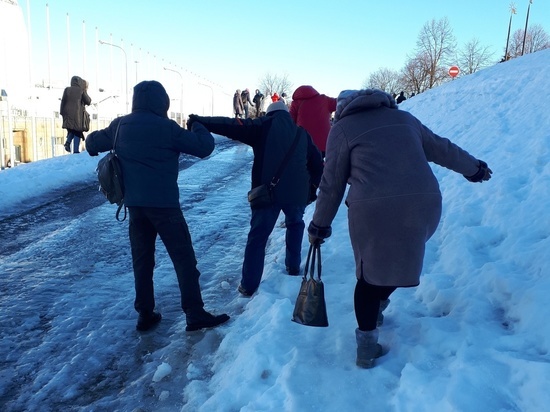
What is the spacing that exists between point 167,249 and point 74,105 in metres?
9.75

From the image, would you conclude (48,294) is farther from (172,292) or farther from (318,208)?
(318,208)

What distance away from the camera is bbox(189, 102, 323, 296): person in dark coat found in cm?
418

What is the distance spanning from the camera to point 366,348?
2889 mm

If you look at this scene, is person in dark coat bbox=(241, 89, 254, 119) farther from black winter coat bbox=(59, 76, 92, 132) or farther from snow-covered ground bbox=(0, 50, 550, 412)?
snow-covered ground bbox=(0, 50, 550, 412)

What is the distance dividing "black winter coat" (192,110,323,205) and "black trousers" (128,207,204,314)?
0.86m

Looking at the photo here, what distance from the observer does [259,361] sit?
10.1 ft

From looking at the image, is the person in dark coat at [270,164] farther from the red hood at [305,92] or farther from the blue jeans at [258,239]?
the red hood at [305,92]

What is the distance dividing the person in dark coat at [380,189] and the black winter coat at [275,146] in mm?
1402

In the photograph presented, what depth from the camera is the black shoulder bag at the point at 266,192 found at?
165 inches

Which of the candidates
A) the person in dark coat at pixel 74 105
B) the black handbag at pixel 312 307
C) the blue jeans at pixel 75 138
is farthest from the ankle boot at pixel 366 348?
the blue jeans at pixel 75 138

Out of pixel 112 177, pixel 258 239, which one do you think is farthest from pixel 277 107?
pixel 112 177

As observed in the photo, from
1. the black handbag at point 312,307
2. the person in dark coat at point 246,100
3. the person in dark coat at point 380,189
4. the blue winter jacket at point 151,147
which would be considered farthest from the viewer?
the person in dark coat at point 246,100

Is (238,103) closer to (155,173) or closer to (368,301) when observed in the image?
(155,173)

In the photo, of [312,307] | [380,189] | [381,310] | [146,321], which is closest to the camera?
[380,189]
